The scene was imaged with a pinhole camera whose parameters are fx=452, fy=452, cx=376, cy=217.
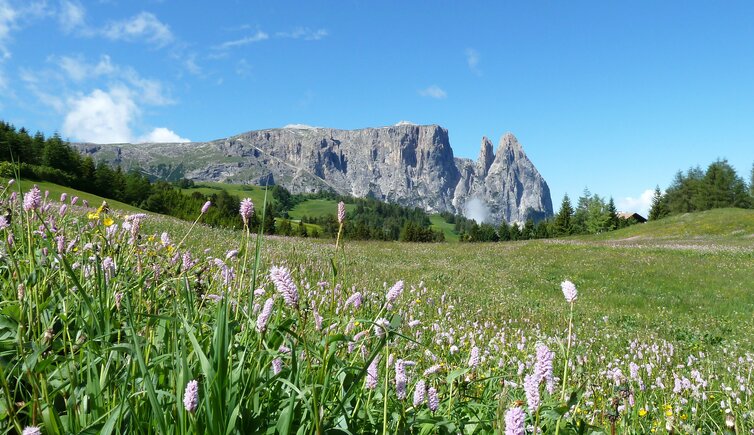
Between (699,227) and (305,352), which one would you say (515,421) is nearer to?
(305,352)

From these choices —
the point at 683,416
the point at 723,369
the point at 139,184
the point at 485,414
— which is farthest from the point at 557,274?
the point at 139,184

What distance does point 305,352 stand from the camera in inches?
70.8

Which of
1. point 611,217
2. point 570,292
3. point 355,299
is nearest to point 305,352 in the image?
point 355,299

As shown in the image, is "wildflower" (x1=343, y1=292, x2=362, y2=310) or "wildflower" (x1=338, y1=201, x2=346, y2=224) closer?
"wildflower" (x1=338, y1=201, x2=346, y2=224)

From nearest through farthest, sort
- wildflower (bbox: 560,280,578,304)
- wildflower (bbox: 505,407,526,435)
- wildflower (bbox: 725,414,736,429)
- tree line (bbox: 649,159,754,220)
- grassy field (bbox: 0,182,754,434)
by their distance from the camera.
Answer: wildflower (bbox: 505,407,526,435) → wildflower (bbox: 560,280,578,304) → grassy field (bbox: 0,182,754,434) → wildflower (bbox: 725,414,736,429) → tree line (bbox: 649,159,754,220)

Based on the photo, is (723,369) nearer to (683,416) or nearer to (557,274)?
(683,416)

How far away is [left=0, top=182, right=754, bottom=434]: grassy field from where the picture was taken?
1.57m

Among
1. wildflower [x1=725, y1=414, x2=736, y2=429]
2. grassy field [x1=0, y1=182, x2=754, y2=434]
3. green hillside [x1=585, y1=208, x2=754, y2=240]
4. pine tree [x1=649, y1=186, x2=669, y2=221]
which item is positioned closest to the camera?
grassy field [x1=0, y1=182, x2=754, y2=434]

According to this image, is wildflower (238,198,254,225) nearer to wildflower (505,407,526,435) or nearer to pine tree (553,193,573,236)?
wildflower (505,407,526,435)

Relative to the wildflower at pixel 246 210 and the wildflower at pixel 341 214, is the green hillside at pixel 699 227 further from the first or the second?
the wildflower at pixel 246 210

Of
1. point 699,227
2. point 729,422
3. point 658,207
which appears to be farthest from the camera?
point 658,207

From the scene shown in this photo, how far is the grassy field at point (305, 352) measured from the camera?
1.57 meters

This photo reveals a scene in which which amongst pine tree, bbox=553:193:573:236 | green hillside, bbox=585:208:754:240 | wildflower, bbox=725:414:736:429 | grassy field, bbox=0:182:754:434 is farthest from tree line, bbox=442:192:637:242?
wildflower, bbox=725:414:736:429

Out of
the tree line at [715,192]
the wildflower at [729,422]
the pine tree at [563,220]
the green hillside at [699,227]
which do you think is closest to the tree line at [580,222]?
the pine tree at [563,220]
